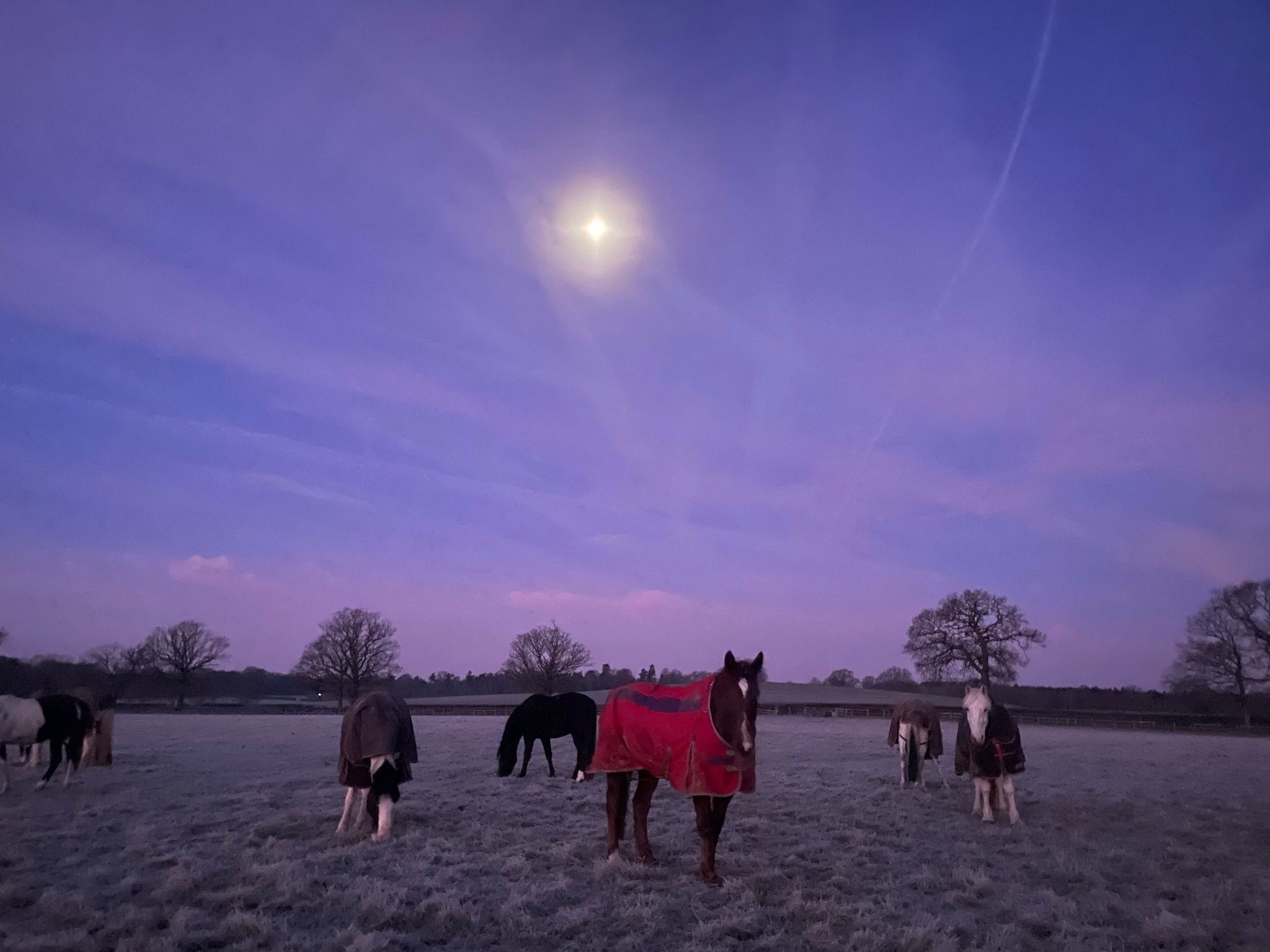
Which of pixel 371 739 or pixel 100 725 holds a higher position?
pixel 371 739

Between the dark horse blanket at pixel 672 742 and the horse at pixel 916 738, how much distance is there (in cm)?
998

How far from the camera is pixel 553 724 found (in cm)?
1767

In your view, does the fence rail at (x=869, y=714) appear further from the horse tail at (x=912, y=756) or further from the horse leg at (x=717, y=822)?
the horse leg at (x=717, y=822)

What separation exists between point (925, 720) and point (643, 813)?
10264mm

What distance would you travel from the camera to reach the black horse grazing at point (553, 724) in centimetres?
1678

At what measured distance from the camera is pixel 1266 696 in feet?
160

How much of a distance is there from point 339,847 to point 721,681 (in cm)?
532

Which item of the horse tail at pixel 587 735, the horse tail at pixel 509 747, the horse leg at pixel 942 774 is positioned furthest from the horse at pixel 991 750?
the horse tail at pixel 509 747

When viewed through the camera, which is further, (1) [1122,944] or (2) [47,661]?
(2) [47,661]

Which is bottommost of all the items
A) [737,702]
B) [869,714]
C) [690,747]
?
[869,714]

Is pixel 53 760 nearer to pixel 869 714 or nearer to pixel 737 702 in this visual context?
pixel 737 702

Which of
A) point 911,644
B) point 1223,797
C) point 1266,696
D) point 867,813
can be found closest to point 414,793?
point 867,813

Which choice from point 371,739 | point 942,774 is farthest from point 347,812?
point 942,774

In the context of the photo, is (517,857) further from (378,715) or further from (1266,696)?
(1266,696)
